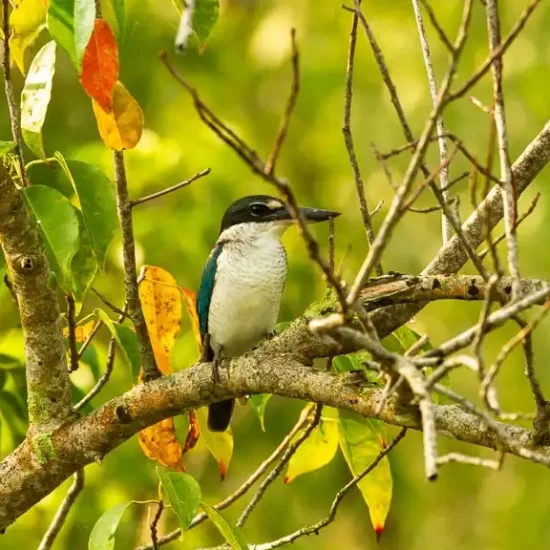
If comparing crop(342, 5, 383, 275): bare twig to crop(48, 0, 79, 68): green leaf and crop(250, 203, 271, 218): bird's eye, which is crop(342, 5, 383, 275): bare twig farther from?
crop(250, 203, 271, 218): bird's eye

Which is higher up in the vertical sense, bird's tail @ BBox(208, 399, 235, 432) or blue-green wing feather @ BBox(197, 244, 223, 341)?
blue-green wing feather @ BBox(197, 244, 223, 341)

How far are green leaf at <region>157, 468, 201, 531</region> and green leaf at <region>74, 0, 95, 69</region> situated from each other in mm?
801

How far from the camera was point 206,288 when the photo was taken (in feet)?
10.9

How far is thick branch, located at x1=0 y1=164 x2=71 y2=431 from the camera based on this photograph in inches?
81.1

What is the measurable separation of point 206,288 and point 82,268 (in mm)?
1166

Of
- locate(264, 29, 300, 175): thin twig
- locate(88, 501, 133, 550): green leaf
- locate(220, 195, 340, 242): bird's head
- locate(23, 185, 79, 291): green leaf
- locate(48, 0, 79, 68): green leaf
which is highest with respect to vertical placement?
locate(220, 195, 340, 242): bird's head

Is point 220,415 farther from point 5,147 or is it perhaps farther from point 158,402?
point 5,147

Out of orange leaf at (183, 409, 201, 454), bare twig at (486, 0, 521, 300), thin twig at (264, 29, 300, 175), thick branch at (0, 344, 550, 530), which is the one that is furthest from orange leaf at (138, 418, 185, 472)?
thin twig at (264, 29, 300, 175)

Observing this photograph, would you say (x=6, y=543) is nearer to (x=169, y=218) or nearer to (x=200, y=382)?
(x=169, y=218)

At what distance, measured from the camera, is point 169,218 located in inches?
181

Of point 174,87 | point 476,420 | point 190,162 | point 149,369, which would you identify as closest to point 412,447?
point 190,162

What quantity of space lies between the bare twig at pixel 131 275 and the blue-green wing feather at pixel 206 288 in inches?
36.2

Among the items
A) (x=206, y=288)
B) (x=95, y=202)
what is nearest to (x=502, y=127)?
(x=95, y=202)

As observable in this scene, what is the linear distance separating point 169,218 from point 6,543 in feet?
4.68
